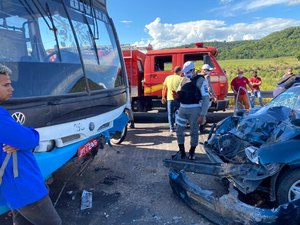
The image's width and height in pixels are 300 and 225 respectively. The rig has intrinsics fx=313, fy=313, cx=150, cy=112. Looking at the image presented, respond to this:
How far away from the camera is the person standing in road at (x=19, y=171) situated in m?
1.91

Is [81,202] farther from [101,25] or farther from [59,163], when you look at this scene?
[101,25]

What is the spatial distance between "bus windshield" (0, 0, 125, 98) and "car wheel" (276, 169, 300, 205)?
2.41 metres

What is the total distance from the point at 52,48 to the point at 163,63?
20.8ft

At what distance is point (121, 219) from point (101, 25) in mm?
2761

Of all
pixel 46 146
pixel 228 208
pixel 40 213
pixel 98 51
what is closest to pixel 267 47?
pixel 98 51

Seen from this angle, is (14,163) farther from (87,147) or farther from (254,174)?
(254,174)

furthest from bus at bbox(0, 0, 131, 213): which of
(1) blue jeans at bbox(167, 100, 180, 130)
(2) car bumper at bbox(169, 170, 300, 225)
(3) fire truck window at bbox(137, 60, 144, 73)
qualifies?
(3) fire truck window at bbox(137, 60, 144, 73)

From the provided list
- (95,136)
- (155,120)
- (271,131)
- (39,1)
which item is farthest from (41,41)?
(155,120)

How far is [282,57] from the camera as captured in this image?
199 ft

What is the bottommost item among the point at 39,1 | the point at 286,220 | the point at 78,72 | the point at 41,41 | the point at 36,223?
the point at 286,220

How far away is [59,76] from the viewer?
343cm

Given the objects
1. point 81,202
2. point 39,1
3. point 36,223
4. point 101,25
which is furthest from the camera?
point 101,25

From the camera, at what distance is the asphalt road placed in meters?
3.61

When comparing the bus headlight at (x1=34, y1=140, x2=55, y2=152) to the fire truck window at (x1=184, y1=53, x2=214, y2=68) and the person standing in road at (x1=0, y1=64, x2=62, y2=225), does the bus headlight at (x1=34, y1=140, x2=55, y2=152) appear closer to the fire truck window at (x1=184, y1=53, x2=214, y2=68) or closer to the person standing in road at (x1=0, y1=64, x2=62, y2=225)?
the person standing in road at (x1=0, y1=64, x2=62, y2=225)
